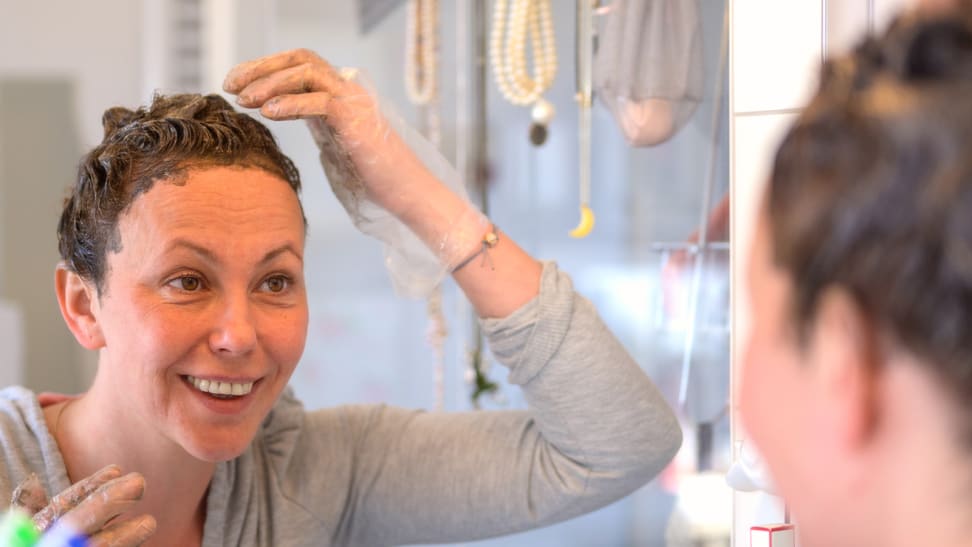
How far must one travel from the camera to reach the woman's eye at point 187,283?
0.90 m

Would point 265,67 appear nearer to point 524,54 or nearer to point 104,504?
point 104,504

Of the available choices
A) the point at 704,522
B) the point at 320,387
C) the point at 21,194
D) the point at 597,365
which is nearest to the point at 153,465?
the point at 597,365

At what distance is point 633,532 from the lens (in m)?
1.43

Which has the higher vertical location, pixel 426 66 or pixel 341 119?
pixel 426 66

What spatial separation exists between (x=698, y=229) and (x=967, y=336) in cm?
85

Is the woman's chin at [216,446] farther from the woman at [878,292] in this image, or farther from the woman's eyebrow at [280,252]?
the woman at [878,292]

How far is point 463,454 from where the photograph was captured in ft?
3.57

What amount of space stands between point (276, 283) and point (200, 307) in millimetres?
80

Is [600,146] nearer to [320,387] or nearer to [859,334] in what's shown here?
[320,387]

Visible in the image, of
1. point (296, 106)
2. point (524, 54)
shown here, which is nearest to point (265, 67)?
point (296, 106)

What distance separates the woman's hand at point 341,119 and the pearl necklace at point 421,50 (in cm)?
67

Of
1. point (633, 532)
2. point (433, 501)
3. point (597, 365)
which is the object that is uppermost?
point (597, 365)

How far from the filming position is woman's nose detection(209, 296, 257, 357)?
89 cm

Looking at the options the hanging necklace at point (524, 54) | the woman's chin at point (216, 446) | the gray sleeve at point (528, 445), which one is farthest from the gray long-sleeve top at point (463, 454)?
the hanging necklace at point (524, 54)
